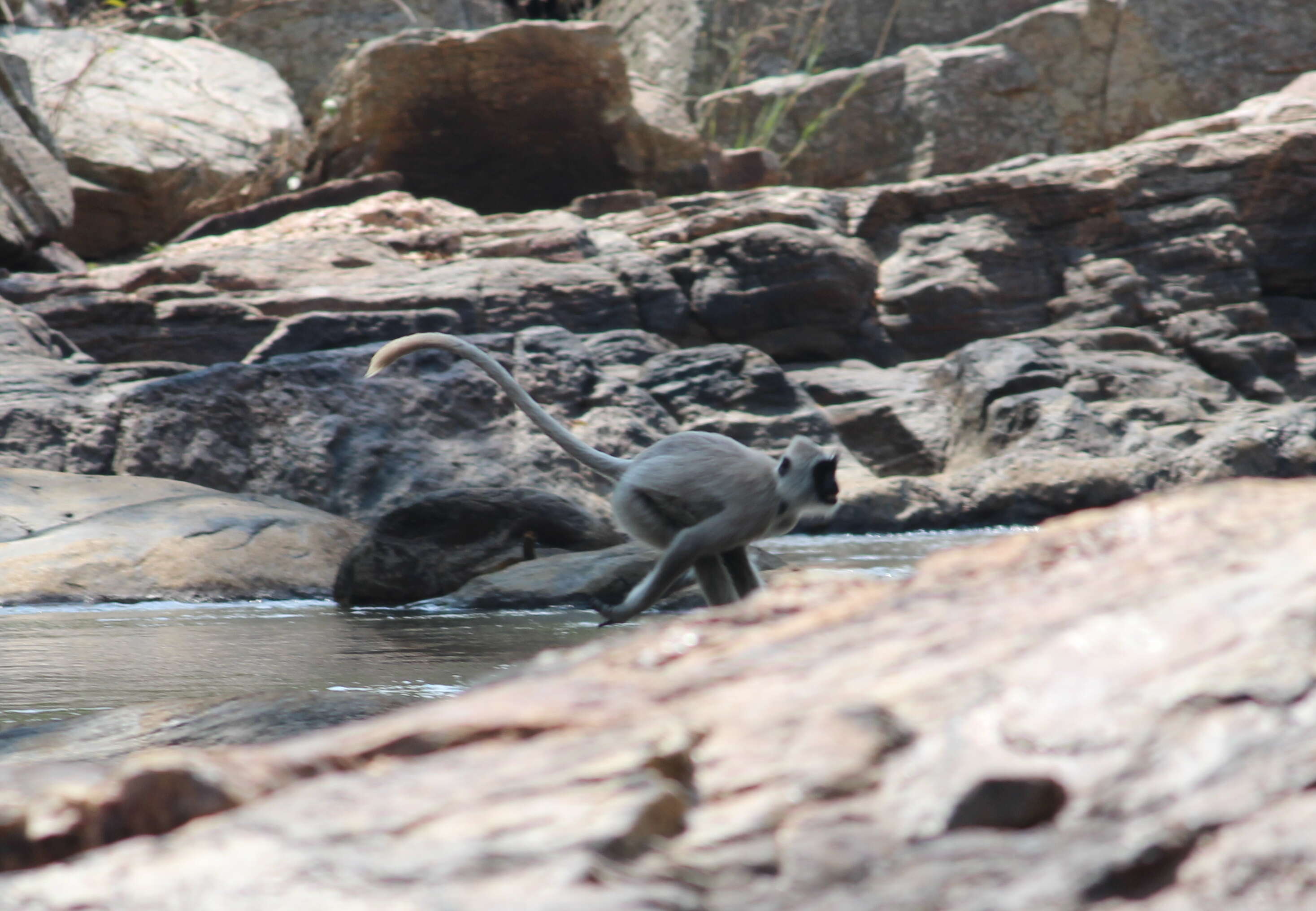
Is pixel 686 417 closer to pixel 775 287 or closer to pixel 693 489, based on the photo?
pixel 775 287

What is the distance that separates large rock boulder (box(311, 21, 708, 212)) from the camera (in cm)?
1298

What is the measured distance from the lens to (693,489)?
378 cm

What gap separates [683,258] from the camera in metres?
11.4

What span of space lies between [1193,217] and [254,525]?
33.7ft

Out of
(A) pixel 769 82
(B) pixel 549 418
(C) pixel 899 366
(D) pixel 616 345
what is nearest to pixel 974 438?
(C) pixel 899 366

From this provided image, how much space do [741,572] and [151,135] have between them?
428 inches

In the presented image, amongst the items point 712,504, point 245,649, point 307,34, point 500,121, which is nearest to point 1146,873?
point 712,504

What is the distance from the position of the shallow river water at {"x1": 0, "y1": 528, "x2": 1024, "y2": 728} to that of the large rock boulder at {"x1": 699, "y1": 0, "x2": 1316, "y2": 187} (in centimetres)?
1181

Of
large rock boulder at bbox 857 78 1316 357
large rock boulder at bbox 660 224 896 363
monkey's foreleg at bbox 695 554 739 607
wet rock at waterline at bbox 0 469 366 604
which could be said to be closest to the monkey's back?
monkey's foreleg at bbox 695 554 739 607

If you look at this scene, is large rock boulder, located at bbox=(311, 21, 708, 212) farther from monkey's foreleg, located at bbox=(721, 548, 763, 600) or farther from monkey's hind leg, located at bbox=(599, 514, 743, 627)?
monkey's hind leg, located at bbox=(599, 514, 743, 627)

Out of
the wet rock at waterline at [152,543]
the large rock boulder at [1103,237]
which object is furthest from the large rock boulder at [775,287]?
the wet rock at waterline at [152,543]

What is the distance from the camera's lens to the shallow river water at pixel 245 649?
2.88 meters

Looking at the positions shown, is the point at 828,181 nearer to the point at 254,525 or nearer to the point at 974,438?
the point at 974,438

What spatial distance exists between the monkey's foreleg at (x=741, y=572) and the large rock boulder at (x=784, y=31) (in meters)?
14.2
